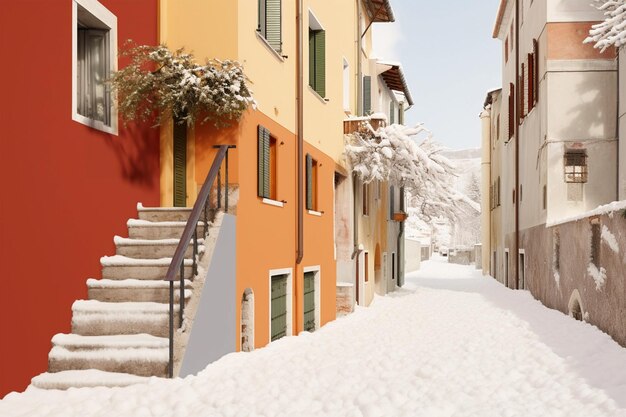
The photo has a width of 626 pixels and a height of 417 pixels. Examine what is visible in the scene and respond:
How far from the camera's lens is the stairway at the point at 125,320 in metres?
6.48

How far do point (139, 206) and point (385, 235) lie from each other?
Result: 54.5 feet

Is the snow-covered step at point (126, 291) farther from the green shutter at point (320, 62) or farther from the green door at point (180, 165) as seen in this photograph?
the green shutter at point (320, 62)

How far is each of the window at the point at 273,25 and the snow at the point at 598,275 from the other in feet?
20.9

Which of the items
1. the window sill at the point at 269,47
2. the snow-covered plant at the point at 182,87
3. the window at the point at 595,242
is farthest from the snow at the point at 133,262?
the window at the point at 595,242

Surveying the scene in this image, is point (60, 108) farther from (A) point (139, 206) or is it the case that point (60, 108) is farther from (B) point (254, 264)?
(B) point (254, 264)

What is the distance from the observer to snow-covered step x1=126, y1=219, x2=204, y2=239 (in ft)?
27.6

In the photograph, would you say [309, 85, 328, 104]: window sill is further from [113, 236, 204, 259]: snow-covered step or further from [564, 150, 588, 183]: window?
[564, 150, 588, 183]: window

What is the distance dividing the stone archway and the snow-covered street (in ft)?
1.07

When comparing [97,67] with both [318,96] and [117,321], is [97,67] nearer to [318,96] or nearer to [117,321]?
[117,321]

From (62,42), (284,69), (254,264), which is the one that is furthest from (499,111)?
(62,42)

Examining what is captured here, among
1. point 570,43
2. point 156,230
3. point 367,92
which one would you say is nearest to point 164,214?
point 156,230

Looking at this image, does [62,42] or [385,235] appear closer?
[62,42]

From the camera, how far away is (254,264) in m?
9.87

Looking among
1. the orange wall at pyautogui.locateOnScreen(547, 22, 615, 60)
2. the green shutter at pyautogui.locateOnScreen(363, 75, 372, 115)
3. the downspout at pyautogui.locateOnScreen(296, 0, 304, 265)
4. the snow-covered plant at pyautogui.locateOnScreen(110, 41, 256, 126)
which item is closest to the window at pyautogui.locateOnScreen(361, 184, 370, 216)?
the green shutter at pyautogui.locateOnScreen(363, 75, 372, 115)
